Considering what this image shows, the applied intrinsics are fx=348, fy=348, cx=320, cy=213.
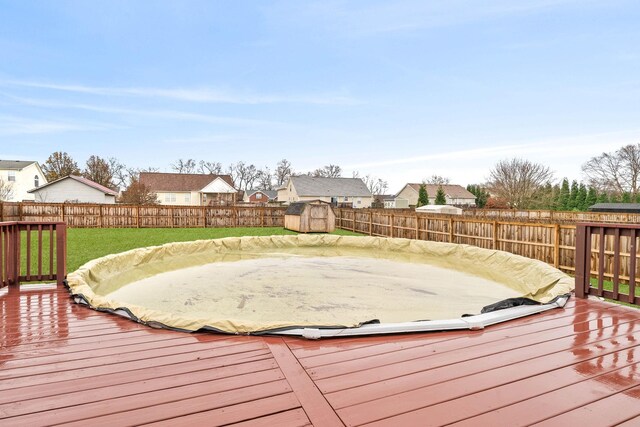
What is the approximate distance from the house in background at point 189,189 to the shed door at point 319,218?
21.9 m

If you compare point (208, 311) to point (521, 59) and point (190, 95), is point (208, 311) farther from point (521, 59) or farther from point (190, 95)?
point (190, 95)

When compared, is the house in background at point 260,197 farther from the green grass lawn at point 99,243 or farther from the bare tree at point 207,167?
the green grass lawn at point 99,243

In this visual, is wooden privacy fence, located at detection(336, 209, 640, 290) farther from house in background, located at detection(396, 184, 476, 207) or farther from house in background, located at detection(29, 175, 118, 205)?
house in background, located at detection(396, 184, 476, 207)

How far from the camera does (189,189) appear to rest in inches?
1452

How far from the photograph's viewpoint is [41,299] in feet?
12.2

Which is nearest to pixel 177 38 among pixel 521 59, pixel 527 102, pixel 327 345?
pixel 521 59

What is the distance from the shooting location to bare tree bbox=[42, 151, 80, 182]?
116ft

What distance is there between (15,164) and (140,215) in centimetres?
2107

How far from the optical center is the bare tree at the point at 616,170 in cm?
3928

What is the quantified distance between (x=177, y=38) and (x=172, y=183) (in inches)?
917

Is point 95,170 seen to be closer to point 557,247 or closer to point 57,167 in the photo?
point 57,167

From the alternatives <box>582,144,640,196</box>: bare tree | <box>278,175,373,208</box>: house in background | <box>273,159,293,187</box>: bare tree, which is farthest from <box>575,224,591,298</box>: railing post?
<box>273,159,293,187</box>: bare tree

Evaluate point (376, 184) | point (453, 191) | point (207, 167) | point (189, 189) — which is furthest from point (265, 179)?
point (453, 191)

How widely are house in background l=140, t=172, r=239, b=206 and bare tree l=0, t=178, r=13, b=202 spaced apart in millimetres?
10064
